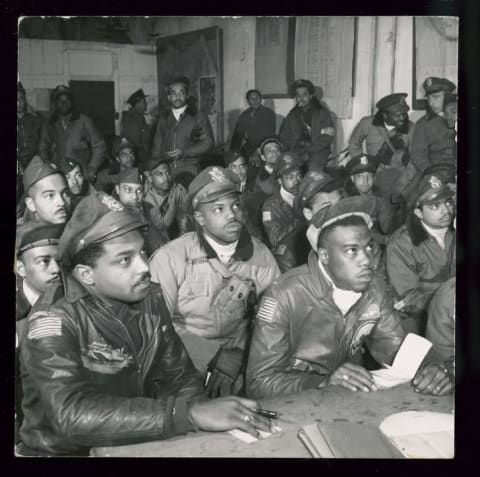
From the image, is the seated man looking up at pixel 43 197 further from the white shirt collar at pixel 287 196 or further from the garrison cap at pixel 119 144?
the white shirt collar at pixel 287 196

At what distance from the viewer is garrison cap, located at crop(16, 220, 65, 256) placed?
193 inches

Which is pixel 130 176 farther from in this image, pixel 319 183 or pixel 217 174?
pixel 319 183

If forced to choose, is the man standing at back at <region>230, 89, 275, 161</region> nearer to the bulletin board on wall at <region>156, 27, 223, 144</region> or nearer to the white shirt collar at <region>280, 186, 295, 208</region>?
the bulletin board on wall at <region>156, 27, 223, 144</region>

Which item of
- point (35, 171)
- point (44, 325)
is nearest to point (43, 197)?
point (35, 171)

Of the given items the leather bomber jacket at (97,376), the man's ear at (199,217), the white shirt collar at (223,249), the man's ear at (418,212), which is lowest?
the leather bomber jacket at (97,376)

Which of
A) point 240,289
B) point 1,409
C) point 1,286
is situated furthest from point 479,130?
point 1,409

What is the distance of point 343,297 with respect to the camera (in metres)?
5.04

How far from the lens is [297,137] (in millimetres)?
5020

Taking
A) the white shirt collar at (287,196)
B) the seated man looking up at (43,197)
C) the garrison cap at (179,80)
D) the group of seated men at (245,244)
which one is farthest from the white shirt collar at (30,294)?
the white shirt collar at (287,196)

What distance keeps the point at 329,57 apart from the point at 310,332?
1.78 metres

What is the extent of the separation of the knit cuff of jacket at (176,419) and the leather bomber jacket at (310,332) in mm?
458

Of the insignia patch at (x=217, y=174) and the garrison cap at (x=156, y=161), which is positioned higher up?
the garrison cap at (x=156, y=161)

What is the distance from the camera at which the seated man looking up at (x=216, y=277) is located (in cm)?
499

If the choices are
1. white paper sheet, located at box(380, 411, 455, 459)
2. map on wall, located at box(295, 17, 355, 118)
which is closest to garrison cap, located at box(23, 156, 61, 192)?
map on wall, located at box(295, 17, 355, 118)
